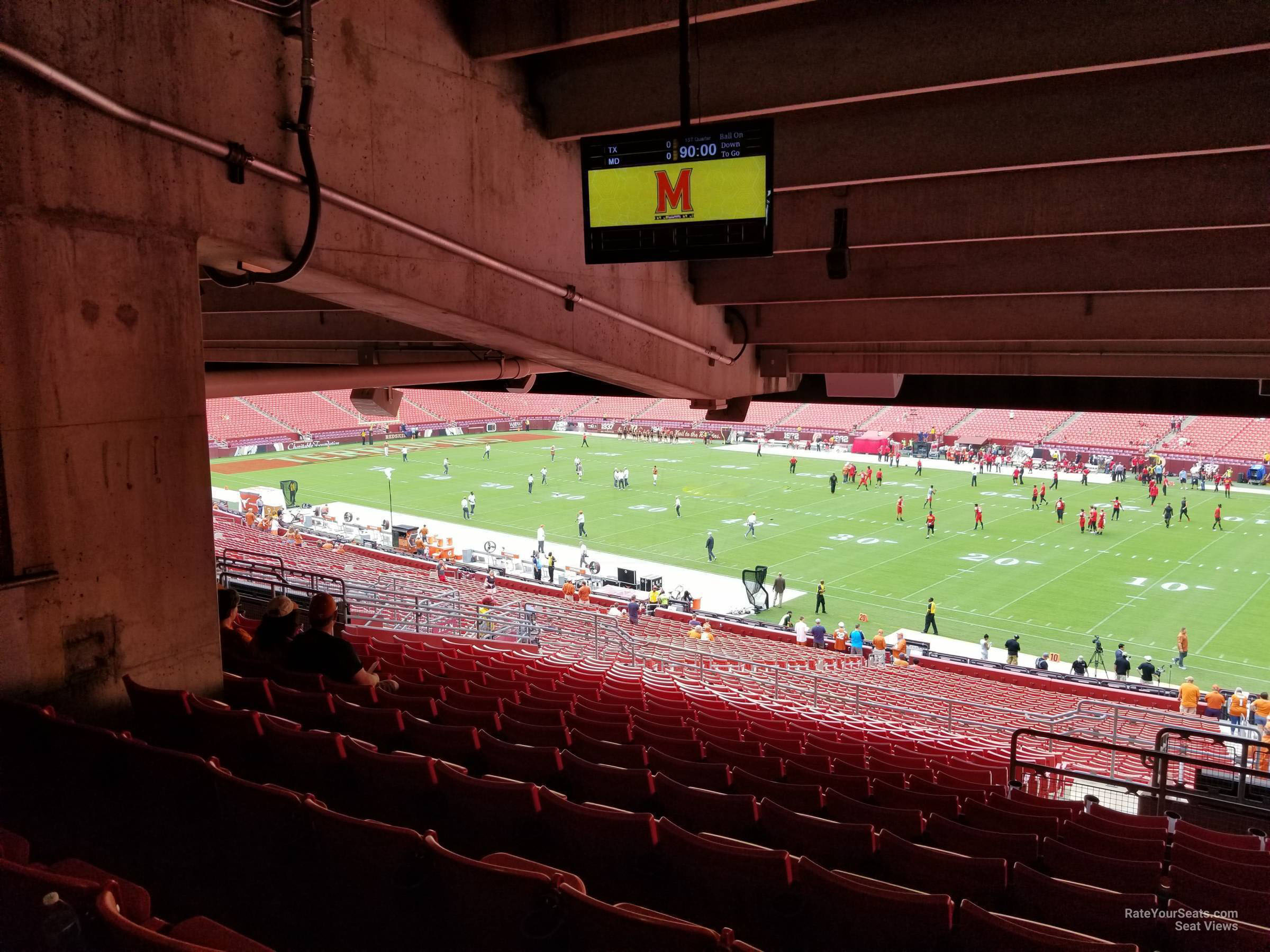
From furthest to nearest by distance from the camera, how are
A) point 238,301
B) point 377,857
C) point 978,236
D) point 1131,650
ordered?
point 1131,650 → point 238,301 → point 978,236 → point 377,857

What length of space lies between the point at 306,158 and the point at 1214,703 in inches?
758

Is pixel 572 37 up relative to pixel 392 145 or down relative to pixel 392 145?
up

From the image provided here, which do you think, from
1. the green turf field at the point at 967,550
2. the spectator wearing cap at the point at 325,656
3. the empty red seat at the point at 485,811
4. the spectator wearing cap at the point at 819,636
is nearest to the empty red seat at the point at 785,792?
the empty red seat at the point at 485,811

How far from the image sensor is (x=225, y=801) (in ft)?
13.2

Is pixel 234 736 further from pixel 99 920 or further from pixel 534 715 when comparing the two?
pixel 534 715

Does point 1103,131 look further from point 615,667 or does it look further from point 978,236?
point 615,667

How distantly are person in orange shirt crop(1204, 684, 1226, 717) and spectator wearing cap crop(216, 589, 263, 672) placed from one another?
17.5 metres

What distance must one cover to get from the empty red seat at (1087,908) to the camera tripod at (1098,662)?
20.5 meters

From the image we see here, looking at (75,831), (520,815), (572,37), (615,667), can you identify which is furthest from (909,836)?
(615,667)

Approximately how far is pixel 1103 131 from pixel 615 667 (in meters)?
10.2

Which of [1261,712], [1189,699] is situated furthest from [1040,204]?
[1189,699]

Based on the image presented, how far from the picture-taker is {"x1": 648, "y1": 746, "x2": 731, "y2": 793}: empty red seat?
5.91 metres

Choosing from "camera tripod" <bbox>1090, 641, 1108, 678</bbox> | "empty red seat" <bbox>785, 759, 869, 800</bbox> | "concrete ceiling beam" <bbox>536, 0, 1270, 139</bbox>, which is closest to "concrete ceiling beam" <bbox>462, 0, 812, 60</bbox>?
"concrete ceiling beam" <bbox>536, 0, 1270, 139</bbox>

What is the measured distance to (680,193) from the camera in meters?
6.63
